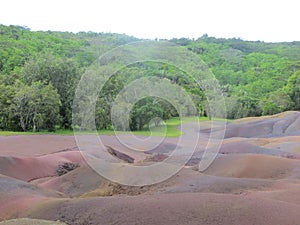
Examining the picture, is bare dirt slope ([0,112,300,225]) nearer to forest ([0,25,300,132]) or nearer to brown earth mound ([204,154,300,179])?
brown earth mound ([204,154,300,179])

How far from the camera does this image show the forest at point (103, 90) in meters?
35.0

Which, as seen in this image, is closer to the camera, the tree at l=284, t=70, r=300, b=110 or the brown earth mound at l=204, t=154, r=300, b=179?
the brown earth mound at l=204, t=154, r=300, b=179

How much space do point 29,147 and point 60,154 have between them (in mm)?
5190

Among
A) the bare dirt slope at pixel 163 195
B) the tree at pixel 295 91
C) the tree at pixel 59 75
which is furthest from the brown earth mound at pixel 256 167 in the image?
the tree at pixel 295 91

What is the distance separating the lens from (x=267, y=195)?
33.0 feet

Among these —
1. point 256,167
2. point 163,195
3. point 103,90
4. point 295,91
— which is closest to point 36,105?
point 103,90

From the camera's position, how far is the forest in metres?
35.0

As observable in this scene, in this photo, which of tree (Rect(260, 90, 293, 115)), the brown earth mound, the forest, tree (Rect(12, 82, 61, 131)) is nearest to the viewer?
the brown earth mound

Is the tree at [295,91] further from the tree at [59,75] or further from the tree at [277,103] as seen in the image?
the tree at [59,75]

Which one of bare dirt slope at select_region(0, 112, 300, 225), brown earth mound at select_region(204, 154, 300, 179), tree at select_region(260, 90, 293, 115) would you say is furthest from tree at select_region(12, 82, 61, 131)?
tree at select_region(260, 90, 293, 115)

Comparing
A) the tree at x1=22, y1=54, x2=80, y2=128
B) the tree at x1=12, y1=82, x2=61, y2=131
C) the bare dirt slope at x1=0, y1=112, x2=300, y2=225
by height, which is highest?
the tree at x1=22, y1=54, x2=80, y2=128

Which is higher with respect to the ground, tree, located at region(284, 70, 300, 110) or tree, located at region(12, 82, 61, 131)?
tree, located at region(284, 70, 300, 110)

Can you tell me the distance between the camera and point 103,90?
1497 inches

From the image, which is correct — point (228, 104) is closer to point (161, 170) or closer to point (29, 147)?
point (29, 147)
